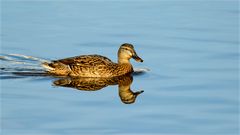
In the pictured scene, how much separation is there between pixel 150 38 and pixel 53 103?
23.7 feet

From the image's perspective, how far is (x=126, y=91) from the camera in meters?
16.5

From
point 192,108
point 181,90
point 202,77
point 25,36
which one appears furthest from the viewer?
point 25,36

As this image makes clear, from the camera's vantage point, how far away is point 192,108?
48.6 ft

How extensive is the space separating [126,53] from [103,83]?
4.90 feet

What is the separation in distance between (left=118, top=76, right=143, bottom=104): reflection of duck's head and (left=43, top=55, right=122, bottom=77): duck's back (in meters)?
0.45

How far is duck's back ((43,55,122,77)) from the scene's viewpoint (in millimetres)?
18094

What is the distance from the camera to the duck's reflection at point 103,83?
52.9 feet

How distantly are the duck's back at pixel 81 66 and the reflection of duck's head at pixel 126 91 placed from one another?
0.45 meters

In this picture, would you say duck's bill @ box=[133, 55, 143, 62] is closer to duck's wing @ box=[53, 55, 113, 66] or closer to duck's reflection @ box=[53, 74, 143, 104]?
duck's reflection @ box=[53, 74, 143, 104]

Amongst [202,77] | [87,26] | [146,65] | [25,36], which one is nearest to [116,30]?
[87,26]

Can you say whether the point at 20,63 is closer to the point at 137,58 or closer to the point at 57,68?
the point at 57,68

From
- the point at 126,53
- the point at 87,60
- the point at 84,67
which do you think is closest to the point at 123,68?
the point at 126,53

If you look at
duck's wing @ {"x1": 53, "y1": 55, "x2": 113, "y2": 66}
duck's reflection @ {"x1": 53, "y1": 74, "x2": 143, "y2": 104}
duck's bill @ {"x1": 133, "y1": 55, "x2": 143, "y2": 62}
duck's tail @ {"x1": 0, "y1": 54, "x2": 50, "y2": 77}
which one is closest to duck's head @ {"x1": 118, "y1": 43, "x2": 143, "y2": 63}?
duck's bill @ {"x1": 133, "y1": 55, "x2": 143, "y2": 62}

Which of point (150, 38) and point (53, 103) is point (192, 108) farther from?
point (150, 38)
